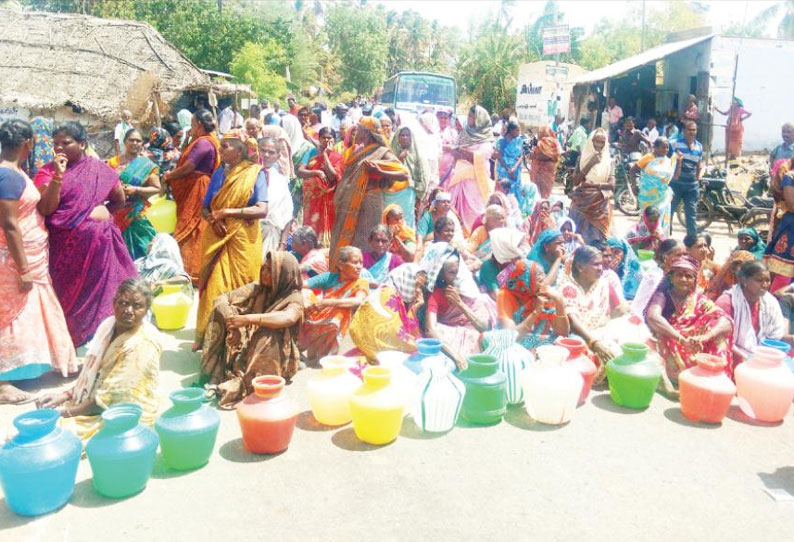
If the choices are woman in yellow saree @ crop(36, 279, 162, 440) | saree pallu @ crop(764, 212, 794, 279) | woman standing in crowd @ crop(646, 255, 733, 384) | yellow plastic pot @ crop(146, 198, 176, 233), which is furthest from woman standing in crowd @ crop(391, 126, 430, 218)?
woman in yellow saree @ crop(36, 279, 162, 440)

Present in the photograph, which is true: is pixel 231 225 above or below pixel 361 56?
below

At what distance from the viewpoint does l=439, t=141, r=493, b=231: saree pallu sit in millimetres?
7596

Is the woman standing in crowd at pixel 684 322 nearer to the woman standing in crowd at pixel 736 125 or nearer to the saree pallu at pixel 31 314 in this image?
the saree pallu at pixel 31 314

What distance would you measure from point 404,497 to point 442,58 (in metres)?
53.3

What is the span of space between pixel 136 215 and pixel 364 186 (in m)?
1.88

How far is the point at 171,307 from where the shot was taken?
5160 millimetres

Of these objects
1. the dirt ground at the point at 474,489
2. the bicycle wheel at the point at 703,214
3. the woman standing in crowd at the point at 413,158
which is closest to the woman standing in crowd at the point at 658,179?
the woman standing in crowd at the point at 413,158

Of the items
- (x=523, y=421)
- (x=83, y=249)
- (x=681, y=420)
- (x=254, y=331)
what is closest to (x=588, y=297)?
(x=681, y=420)

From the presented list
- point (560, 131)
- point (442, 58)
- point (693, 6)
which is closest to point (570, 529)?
point (560, 131)

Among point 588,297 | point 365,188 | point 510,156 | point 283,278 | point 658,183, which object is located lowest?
point 588,297

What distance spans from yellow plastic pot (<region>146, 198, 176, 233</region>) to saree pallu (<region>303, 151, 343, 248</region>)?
5.23 ft

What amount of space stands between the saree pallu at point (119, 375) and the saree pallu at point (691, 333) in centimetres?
302

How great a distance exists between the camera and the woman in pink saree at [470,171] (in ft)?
25.0

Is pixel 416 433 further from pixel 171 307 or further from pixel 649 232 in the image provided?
pixel 649 232
